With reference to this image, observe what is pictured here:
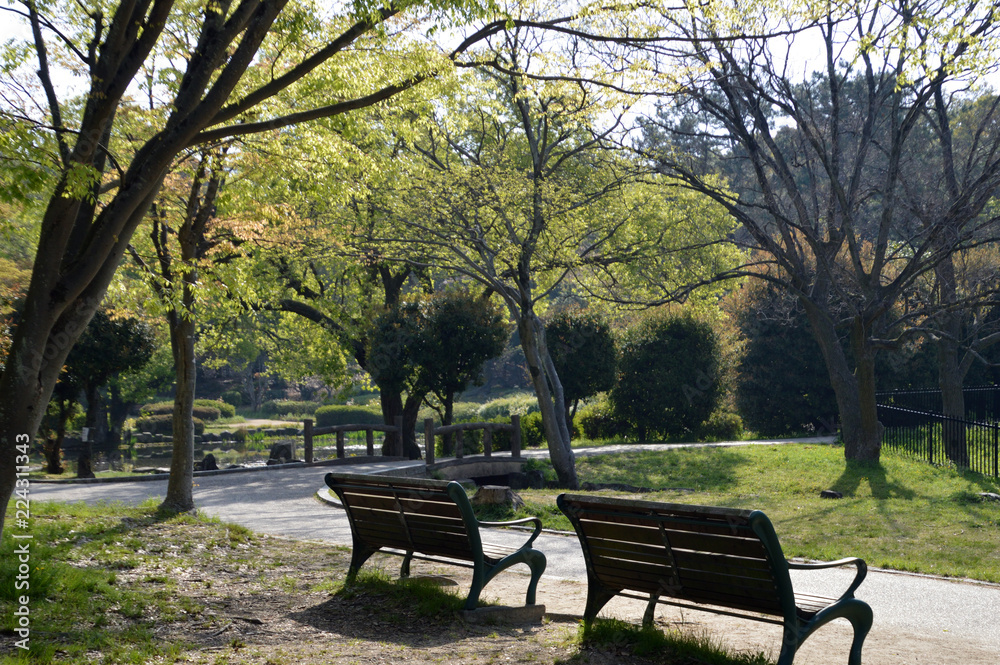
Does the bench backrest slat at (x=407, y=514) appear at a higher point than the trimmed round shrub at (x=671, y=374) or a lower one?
lower

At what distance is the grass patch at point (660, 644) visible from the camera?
14.3ft

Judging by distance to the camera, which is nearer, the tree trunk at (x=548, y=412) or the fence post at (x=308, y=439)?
the tree trunk at (x=548, y=412)

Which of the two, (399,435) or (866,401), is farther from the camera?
(399,435)

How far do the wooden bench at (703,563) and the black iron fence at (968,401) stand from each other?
19.4m

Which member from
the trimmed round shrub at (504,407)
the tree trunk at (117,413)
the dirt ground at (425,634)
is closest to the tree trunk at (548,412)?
the dirt ground at (425,634)

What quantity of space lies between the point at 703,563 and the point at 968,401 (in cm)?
2461

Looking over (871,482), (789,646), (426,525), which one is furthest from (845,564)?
(871,482)

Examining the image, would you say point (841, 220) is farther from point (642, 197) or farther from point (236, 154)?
point (236, 154)

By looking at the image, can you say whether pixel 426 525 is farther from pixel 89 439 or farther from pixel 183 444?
pixel 89 439

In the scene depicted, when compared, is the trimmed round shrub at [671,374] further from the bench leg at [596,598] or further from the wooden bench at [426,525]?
the bench leg at [596,598]

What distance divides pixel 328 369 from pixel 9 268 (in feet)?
24.2

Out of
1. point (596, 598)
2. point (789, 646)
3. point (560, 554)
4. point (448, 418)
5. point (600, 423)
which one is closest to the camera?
point (789, 646)

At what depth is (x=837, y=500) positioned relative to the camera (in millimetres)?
12516

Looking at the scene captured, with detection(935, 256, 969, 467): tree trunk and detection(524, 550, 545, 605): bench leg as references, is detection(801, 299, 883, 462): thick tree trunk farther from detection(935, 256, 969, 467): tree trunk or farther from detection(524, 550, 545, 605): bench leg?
detection(524, 550, 545, 605): bench leg
